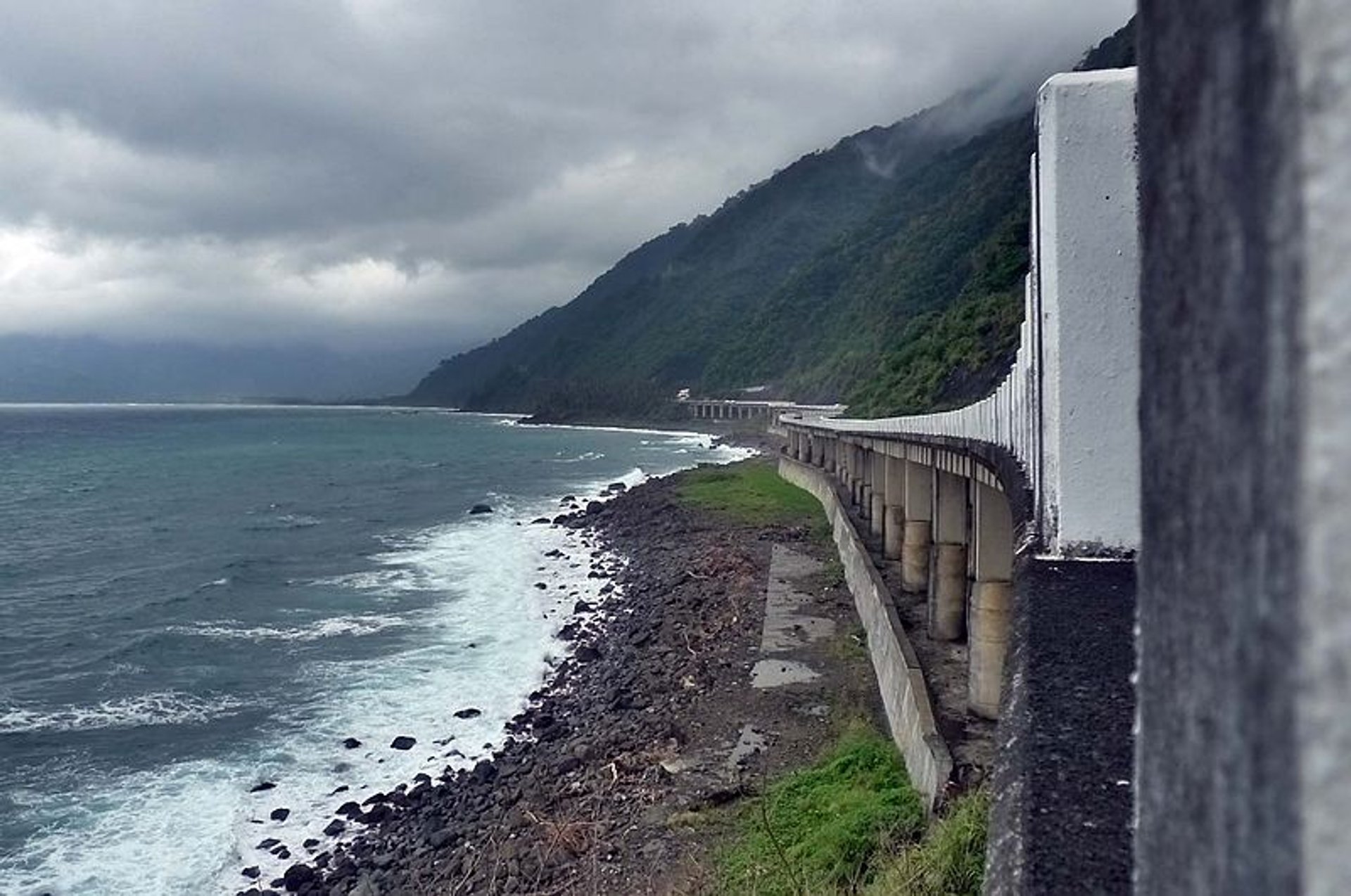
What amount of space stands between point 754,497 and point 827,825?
32.2m

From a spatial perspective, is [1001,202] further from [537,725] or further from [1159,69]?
[1159,69]

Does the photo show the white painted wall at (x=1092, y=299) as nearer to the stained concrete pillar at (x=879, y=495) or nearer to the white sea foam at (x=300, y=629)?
the stained concrete pillar at (x=879, y=495)

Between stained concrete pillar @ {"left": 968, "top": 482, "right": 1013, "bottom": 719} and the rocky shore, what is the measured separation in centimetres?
322

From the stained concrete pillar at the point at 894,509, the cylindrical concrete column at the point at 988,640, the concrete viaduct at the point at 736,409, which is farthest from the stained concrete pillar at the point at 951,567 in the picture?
the concrete viaduct at the point at 736,409

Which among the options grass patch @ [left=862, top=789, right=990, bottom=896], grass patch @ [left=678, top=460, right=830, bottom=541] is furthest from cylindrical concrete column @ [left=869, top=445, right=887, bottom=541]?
grass patch @ [left=862, top=789, right=990, bottom=896]

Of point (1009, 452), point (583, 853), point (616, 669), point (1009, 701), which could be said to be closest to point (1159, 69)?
point (1009, 701)

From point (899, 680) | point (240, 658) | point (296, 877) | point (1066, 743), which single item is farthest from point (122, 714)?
point (1066, 743)

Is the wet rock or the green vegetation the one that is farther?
the wet rock

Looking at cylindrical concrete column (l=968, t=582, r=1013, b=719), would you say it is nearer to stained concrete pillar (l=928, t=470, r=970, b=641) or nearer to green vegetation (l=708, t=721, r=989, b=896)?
green vegetation (l=708, t=721, r=989, b=896)

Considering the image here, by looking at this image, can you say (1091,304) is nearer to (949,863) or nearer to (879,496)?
(949,863)

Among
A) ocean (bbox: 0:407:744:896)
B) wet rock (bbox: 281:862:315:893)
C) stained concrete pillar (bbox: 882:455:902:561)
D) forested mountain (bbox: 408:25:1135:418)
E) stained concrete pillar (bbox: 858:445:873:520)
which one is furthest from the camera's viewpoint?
forested mountain (bbox: 408:25:1135:418)

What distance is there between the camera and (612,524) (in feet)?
143

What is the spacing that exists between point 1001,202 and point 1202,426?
3164 inches

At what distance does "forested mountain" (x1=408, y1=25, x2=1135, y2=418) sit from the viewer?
2013 inches
